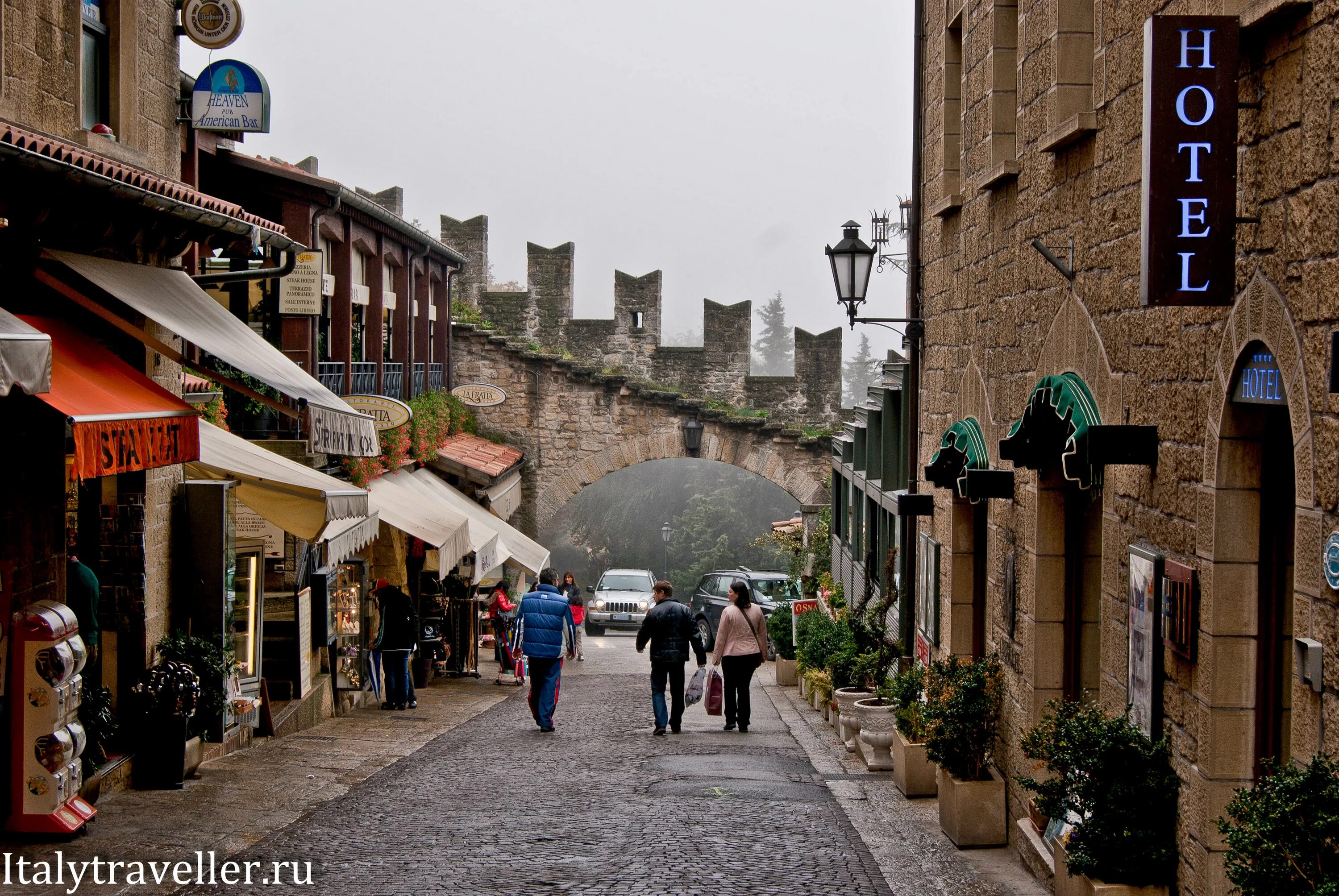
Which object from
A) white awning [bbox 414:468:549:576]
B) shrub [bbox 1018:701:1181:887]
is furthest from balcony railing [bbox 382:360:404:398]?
shrub [bbox 1018:701:1181:887]

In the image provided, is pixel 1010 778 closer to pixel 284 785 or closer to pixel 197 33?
pixel 284 785

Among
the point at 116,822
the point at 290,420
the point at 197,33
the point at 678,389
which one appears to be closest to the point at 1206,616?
the point at 116,822

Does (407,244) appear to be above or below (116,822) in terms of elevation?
above

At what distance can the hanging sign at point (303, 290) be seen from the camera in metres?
14.3

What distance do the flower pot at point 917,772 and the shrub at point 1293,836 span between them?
509 cm

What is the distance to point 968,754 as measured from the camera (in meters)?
7.84

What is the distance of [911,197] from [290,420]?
263 inches

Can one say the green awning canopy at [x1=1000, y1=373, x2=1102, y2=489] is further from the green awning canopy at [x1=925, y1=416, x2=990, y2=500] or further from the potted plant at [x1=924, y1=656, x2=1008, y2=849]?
the green awning canopy at [x1=925, y1=416, x2=990, y2=500]

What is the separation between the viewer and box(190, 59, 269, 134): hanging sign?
10.2 meters

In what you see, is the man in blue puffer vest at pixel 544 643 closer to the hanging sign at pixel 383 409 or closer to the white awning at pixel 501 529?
the hanging sign at pixel 383 409

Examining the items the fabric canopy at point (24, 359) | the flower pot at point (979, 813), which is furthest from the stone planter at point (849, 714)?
the fabric canopy at point (24, 359)

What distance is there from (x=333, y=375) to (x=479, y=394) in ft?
23.2

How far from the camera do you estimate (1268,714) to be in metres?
4.88

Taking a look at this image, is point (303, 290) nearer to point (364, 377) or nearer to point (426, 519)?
point (426, 519)
